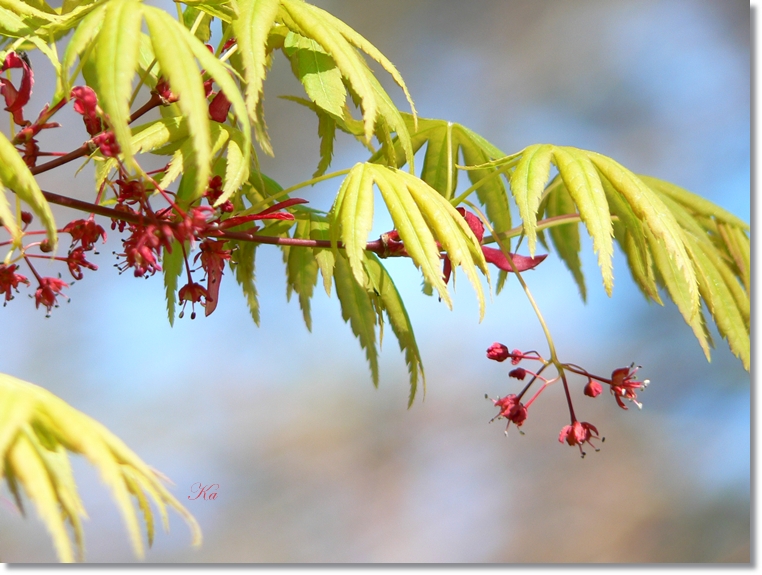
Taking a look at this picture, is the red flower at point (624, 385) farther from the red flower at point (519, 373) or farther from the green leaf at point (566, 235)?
the green leaf at point (566, 235)

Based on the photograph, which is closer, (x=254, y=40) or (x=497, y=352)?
(x=254, y=40)

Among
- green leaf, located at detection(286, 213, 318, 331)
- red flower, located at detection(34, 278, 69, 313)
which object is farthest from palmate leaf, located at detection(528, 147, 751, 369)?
red flower, located at detection(34, 278, 69, 313)

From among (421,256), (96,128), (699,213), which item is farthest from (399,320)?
(699,213)

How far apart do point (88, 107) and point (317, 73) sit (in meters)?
0.14

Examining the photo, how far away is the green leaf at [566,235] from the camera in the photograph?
735 mm

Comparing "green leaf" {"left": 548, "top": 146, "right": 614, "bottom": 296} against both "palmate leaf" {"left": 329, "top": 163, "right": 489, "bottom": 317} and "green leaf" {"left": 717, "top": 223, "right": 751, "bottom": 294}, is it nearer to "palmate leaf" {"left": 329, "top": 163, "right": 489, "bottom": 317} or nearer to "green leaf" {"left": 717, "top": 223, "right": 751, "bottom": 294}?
"palmate leaf" {"left": 329, "top": 163, "right": 489, "bottom": 317}

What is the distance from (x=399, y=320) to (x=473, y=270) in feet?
0.46

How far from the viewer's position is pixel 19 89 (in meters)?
0.41

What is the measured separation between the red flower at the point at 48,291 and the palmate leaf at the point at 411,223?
0.69 ft

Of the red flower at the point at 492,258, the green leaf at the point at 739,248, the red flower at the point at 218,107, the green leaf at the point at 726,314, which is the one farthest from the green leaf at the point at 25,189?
the green leaf at the point at 739,248

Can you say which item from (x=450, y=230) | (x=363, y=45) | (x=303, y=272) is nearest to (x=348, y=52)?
(x=363, y=45)

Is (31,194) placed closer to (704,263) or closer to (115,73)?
(115,73)

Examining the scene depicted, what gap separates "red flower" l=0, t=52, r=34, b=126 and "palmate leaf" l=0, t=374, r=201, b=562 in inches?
6.6

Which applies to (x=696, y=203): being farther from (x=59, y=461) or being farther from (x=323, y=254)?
(x=59, y=461)
